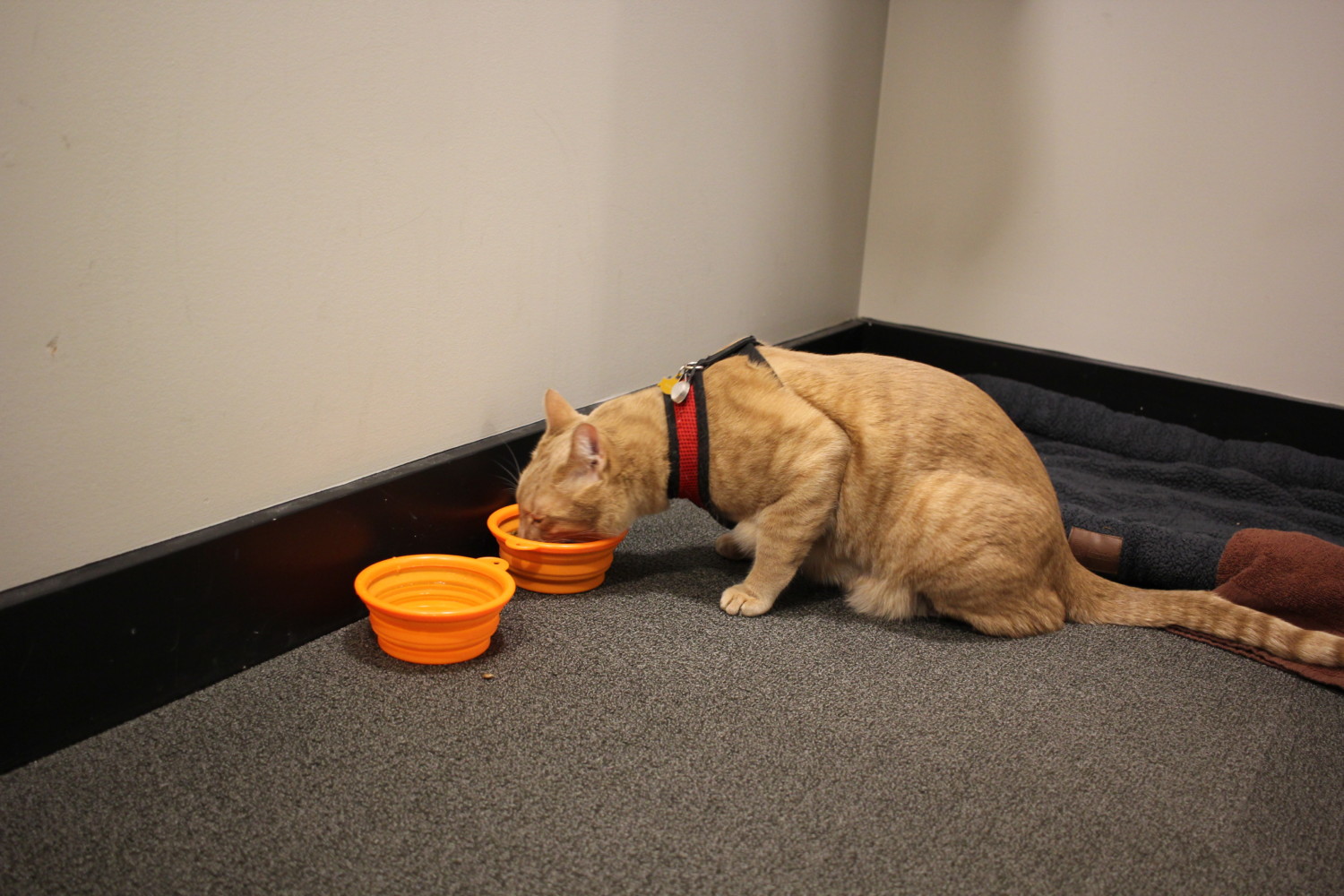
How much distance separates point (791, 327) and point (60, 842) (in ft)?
8.86

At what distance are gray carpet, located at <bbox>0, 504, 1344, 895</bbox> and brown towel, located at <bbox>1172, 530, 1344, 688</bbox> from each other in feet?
0.55

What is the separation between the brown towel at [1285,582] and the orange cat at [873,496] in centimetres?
8

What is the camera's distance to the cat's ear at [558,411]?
2.04 m

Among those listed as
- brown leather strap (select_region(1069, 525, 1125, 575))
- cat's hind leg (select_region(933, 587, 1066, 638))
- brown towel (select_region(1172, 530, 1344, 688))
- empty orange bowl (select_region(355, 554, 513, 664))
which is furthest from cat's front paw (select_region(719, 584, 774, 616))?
brown towel (select_region(1172, 530, 1344, 688))

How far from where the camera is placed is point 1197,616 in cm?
202

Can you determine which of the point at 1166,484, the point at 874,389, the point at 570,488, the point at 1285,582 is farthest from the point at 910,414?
the point at 1166,484

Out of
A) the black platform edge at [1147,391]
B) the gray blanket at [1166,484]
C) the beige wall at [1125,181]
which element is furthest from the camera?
the black platform edge at [1147,391]

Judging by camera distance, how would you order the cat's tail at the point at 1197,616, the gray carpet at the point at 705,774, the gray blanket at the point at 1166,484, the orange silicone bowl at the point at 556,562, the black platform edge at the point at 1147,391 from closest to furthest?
the gray carpet at the point at 705,774 → the cat's tail at the point at 1197,616 → the orange silicone bowl at the point at 556,562 → the gray blanket at the point at 1166,484 → the black platform edge at the point at 1147,391

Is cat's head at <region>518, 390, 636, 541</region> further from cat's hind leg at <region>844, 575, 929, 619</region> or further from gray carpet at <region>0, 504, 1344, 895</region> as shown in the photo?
cat's hind leg at <region>844, 575, 929, 619</region>

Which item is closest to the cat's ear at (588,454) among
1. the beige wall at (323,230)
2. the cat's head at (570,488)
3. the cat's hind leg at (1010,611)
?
the cat's head at (570,488)

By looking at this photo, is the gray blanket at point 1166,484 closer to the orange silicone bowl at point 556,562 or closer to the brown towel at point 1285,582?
the brown towel at point 1285,582

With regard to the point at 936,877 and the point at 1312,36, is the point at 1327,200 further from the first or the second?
the point at 936,877

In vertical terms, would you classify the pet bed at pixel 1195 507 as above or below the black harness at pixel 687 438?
below

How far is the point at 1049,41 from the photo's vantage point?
3199mm
